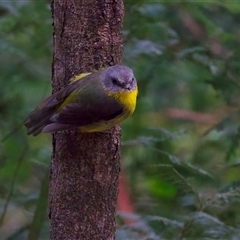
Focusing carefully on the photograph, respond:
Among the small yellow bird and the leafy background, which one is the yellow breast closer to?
the small yellow bird

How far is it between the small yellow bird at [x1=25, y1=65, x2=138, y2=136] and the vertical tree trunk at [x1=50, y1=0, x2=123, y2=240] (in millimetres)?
57

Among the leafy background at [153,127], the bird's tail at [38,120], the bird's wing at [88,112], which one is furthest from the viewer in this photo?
the leafy background at [153,127]

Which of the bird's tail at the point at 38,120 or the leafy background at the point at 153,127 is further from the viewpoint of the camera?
the leafy background at the point at 153,127

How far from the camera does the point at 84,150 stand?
3.01m

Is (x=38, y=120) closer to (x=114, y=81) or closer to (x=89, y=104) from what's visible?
(x=89, y=104)

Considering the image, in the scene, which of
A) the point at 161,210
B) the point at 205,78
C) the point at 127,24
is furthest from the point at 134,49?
the point at 161,210

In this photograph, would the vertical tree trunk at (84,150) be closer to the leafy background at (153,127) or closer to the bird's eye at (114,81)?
the bird's eye at (114,81)

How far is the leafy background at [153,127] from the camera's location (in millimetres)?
3725

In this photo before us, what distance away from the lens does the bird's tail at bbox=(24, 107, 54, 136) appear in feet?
10.2

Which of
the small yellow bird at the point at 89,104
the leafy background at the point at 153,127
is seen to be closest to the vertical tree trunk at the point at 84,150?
the small yellow bird at the point at 89,104

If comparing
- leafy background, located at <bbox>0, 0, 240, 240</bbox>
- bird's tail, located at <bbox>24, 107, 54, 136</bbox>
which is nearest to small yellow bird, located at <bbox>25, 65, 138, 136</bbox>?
bird's tail, located at <bbox>24, 107, 54, 136</bbox>

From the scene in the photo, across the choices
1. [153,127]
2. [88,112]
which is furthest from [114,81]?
[153,127]

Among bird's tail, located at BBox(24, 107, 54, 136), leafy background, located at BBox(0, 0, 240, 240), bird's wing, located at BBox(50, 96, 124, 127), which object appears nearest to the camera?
bird's wing, located at BBox(50, 96, 124, 127)

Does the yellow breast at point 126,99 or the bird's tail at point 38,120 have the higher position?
the yellow breast at point 126,99
